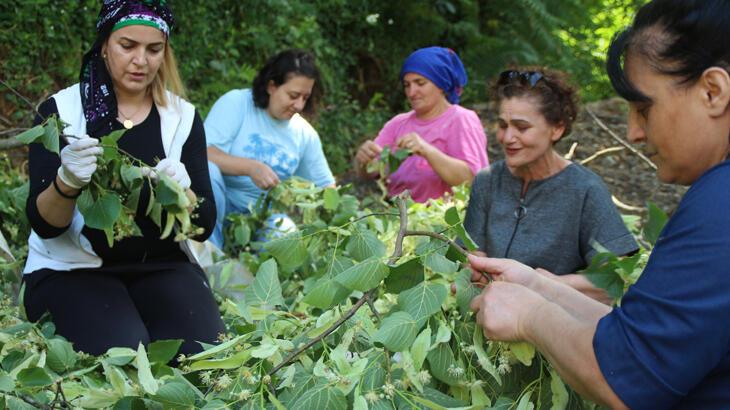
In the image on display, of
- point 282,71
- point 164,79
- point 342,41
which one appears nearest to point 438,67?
point 282,71

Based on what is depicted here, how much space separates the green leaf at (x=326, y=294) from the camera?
157cm

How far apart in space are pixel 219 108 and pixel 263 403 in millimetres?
2684

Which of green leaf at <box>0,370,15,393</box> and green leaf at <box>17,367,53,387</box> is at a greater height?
green leaf at <box>0,370,15,393</box>

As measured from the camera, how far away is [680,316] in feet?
3.52

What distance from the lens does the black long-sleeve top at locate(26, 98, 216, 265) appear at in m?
2.42

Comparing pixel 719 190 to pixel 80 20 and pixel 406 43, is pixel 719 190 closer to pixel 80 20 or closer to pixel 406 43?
pixel 80 20

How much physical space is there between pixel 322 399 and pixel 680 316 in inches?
23.4

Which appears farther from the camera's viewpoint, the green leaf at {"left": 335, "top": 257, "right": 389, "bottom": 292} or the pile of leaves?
the green leaf at {"left": 335, "top": 257, "right": 389, "bottom": 292}

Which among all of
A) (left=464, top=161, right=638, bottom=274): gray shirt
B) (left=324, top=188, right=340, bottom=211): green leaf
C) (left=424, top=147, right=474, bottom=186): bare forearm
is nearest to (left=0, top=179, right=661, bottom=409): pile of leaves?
→ (left=464, top=161, right=638, bottom=274): gray shirt

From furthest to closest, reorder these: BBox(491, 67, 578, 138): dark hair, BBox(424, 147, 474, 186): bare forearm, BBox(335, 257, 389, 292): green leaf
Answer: BBox(424, 147, 474, 186): bare forearm
BBox(491, 67, 578, 138): dark hair
BBox(335, 257, 389, 292): green leaf

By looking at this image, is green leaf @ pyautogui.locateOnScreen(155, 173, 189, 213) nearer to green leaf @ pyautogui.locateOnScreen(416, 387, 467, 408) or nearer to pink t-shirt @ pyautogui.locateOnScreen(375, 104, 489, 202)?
green leaf @ pyautogui.locateOnScreen(416, 387, 467, 408)

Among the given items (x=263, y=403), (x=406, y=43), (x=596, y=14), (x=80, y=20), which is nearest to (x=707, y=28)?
(x=263, y=403)

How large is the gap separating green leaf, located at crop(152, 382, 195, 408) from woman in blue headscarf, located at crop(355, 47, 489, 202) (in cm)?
254

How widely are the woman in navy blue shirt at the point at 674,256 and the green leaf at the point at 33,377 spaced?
912 mm
